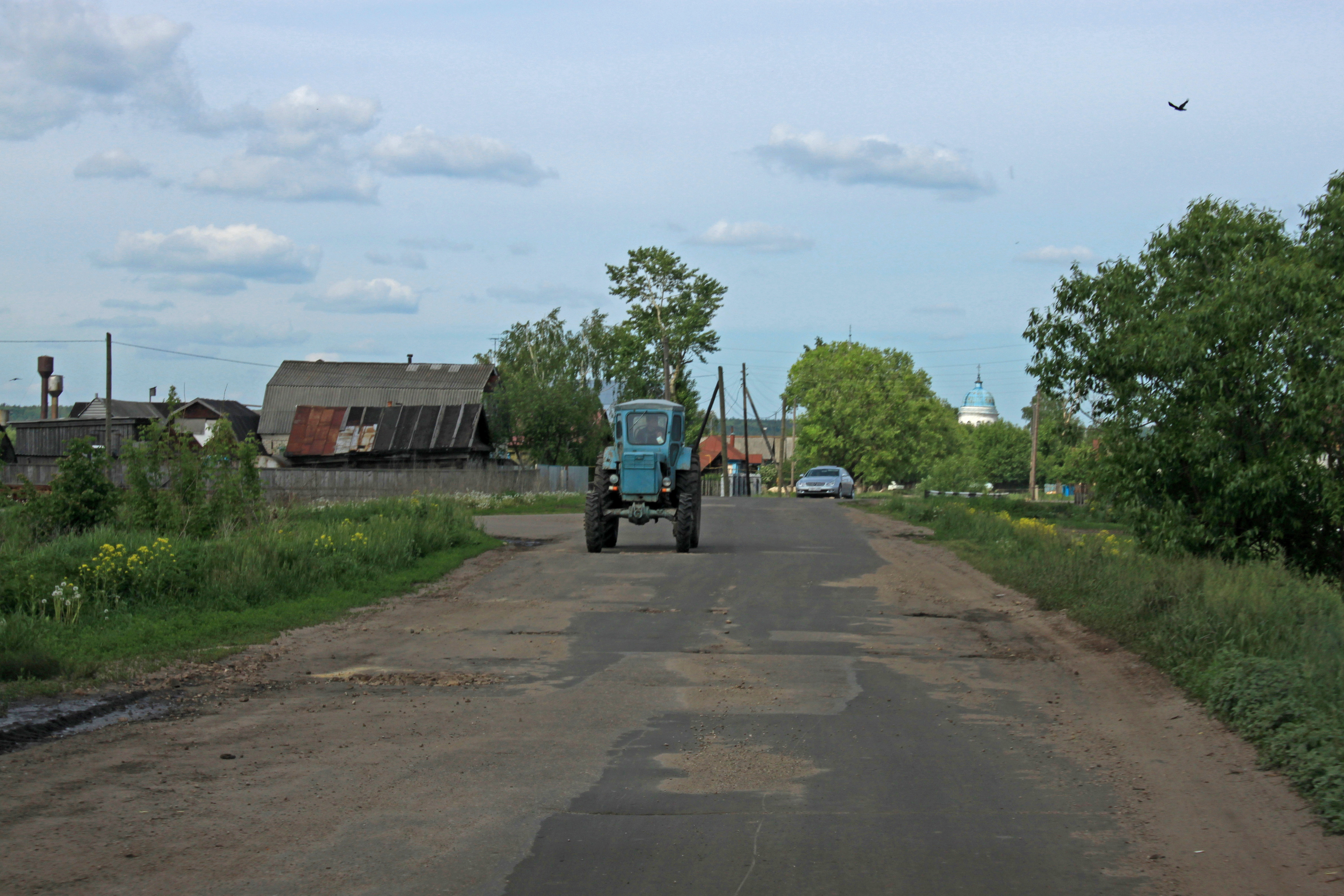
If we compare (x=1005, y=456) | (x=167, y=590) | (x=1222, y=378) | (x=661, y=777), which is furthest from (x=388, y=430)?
(x=1005, y=456)

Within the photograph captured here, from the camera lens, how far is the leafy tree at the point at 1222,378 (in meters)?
15.8

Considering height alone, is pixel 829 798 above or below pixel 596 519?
below

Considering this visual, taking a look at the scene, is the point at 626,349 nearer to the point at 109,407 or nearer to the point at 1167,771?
the point at 109,407

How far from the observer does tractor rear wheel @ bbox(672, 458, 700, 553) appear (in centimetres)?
2295

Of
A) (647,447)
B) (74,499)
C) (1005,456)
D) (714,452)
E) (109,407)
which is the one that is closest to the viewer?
(74,499)

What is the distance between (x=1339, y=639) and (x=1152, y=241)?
10110mm

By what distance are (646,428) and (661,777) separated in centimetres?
1666

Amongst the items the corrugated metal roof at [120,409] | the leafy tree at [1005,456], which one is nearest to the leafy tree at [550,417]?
the corrugated metal roof at [120,409]

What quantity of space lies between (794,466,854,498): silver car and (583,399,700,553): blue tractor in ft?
97.6

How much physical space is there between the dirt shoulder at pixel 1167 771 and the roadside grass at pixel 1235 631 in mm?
161

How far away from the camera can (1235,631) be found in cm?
1106

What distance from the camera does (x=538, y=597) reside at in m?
17.1

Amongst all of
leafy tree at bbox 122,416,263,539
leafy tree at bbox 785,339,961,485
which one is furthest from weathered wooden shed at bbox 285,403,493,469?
leafy tree at bbox 122,416,263,539

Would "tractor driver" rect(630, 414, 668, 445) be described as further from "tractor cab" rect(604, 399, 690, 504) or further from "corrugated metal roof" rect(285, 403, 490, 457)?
"corrugated metal roof" rect(285, 403, 490, 457)
